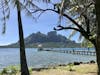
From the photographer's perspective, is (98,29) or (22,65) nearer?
(98,29)

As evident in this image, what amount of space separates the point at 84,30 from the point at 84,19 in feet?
2.63

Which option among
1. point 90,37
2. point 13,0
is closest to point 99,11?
point 13,0

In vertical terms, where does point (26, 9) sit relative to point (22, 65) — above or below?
above

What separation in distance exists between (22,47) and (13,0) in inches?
119

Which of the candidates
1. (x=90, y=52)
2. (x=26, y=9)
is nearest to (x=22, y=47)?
(x=26, y=9)

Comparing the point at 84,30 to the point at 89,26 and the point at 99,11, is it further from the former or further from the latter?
the point at 99,11

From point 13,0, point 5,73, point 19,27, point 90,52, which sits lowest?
point 90,52

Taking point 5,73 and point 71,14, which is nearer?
point 5,73

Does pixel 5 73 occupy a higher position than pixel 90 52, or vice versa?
pixel 5 73

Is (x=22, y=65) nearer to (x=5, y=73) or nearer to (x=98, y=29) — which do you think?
(x=5, y=73)

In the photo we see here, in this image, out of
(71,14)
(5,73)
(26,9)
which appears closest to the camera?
(26,9)

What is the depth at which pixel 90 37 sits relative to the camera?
69.8 feet

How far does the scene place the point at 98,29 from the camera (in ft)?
23.7

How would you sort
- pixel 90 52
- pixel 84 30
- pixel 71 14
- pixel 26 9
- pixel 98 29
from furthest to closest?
pixel 90 52 < pixel 71 14 < pixel 84 30 < pixel 26 9 < pixel 98 29
